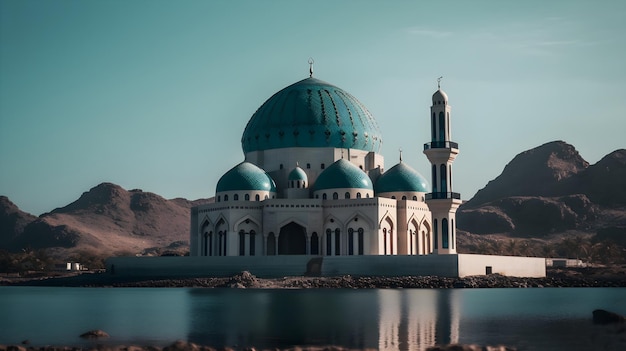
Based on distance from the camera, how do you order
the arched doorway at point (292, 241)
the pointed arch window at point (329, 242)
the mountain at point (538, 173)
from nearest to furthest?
the pointed arch window at point (329, 242) → the arched doorway at point (292, 241) → the mountain at point (538, 173)

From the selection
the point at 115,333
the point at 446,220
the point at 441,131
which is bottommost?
the point at 115,333

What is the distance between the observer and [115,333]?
85.4 ft

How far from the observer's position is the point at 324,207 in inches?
2295

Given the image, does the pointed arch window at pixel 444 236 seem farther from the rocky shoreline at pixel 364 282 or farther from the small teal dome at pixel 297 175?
the small teal dome at pixel 297 175

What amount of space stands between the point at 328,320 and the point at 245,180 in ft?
103

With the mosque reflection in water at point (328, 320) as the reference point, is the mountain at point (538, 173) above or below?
above

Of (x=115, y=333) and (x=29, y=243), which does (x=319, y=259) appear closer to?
(x=115, y=333)

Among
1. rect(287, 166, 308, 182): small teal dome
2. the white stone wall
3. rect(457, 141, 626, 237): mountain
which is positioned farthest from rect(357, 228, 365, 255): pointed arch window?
rect(457, 141, 626, 237): mountain

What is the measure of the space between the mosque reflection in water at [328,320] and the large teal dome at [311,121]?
2312 centimetres

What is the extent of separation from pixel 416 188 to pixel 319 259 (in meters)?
11.3

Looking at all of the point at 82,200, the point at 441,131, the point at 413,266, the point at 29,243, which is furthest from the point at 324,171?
the point at 82,200

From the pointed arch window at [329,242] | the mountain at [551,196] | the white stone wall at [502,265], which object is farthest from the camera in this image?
the mountain at [551,196]

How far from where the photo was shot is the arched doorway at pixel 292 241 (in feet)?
199

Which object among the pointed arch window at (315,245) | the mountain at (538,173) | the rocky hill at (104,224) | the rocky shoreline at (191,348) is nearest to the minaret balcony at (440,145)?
the pointed arch window at (315,245)
